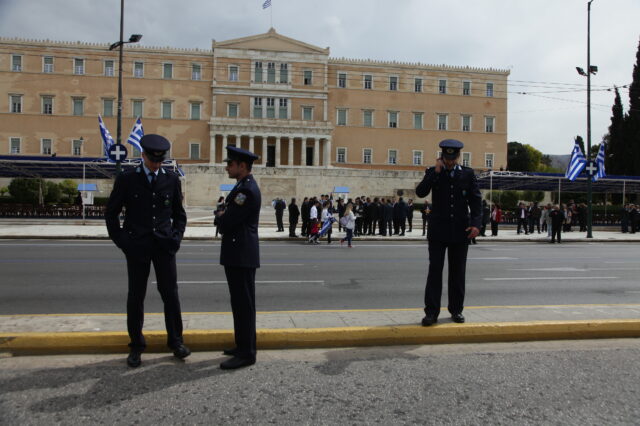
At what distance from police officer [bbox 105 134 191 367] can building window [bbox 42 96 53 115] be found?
64818 mm

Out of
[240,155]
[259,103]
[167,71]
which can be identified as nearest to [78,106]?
[167,71]

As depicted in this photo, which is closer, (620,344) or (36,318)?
(620,344)

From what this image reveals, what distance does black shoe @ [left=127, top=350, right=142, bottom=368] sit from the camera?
4.31 meters

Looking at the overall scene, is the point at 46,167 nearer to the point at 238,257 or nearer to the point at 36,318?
the point at 36,318

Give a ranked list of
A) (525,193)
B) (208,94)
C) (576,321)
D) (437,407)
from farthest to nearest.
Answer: (208,94) → (525,193) → (576,321) → (437,407)

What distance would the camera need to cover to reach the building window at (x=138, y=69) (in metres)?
60.9

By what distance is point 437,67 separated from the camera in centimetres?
6688

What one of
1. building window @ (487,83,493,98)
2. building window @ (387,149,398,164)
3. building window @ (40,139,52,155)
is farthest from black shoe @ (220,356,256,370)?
building window @ (487,83,493,98)

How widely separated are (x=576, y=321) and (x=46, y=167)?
30.5m

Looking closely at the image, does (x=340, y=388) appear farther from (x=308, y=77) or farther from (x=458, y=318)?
(x=308, y=77)

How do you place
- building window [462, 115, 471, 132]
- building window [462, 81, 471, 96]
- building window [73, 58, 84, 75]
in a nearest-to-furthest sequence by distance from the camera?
building window [73, 58, 84, 75] < building window [462, 81, 471, 96] < building window [462, 115, 471, 132]

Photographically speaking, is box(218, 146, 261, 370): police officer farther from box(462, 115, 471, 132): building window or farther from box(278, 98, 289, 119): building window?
box(462, 115, 471, 132): building window

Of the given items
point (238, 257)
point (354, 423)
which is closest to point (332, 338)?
point (238, 257)

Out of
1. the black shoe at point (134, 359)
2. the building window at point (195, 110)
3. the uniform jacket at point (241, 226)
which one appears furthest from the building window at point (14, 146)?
the uniform jacket at point (241, 226)
